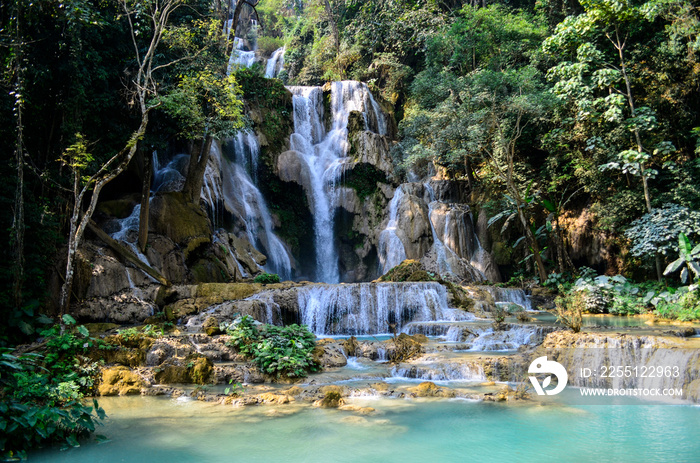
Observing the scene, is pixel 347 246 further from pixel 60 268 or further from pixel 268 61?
pixel 268 61

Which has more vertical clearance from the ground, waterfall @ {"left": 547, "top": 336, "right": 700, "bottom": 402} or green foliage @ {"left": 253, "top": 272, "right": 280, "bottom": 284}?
green foliage @ {"left": 253, "top": 272, "right": 280, "bottom": 284}

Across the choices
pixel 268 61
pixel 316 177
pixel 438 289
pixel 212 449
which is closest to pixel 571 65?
pixel 438 289

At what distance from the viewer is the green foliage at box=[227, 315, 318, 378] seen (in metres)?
7.99

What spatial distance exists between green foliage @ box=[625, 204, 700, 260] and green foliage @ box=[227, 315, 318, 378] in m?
10.0

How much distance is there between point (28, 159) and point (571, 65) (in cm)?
1632

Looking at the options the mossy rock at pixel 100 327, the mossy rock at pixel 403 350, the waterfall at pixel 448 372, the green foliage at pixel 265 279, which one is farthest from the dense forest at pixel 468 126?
the mossy rock at pixel 403 350

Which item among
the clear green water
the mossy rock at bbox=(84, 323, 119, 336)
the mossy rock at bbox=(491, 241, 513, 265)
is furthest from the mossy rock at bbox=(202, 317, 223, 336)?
the mossy rock at bbox=(491, 241, 513, 265)

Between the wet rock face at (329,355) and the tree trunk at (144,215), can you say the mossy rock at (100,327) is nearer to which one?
A: the tree trunk at (144,215)

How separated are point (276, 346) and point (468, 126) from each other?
46.1 ft

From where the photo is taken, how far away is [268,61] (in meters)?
35.8

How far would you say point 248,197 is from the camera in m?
20.9

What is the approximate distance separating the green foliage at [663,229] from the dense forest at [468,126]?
5 cm

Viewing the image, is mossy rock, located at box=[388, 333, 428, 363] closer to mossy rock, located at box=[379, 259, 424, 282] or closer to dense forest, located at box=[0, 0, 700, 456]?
dense forest, located at box=[0, 0, 700, 456]

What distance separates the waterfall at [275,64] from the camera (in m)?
34.3
